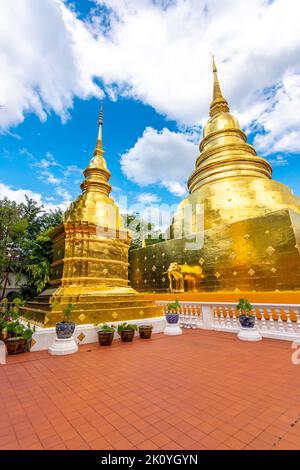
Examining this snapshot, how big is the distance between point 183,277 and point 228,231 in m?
3.45

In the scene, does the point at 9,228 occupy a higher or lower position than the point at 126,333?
higher

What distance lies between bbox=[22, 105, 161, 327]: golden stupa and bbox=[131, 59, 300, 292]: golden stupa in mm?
4432

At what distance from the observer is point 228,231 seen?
448 inches

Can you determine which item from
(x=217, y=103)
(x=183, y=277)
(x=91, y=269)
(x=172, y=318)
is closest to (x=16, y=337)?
(x=91, y=269)

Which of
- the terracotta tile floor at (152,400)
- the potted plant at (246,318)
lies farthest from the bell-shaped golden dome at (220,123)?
the terracotta tile floor at (152,400)

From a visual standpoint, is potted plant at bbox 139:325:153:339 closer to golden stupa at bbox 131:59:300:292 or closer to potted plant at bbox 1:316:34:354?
potted plant at bbox 1:316:34:354

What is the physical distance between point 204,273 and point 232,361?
723 centimetres

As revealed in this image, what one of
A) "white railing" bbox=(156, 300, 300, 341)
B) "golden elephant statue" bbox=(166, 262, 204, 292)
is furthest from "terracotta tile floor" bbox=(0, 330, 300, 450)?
"golden elephant statue" bbox=(166, 262, 204, 292)

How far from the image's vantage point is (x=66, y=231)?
831cm

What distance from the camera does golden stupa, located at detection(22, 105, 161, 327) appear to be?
6.91 metres

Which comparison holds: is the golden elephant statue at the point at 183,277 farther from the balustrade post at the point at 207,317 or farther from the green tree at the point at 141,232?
the green tree at the point at 141,232

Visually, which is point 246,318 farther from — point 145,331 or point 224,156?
point 224,156

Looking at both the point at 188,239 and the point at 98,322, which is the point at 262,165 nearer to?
the point at 188,239
